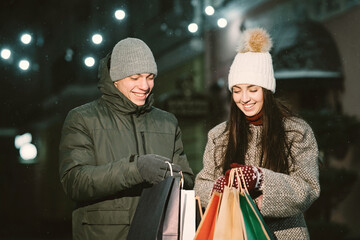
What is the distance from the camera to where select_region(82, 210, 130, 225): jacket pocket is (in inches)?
126

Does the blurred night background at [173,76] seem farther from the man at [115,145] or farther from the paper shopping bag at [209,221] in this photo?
the paper shopping bag at [209,221]

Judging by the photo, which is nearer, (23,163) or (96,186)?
(96,186)

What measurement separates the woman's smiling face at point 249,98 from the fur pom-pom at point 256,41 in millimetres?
271

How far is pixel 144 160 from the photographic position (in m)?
2.90

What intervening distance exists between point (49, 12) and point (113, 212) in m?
2.69

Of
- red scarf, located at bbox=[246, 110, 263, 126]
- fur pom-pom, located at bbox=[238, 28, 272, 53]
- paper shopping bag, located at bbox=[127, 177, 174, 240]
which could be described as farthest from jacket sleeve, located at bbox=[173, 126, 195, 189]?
fur pom-pom, located at bbox=[238, 28, 272, 53]

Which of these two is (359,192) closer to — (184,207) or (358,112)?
(358,112)

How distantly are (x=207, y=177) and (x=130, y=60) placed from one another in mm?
904

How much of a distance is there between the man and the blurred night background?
63.3 inches

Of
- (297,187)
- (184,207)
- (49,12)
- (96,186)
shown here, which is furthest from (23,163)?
(297,187)

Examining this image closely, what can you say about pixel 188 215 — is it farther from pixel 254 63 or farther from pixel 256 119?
pixel 254 63

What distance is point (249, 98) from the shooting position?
10.5 ft

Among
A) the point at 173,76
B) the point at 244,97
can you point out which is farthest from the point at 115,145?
the point at 173,76

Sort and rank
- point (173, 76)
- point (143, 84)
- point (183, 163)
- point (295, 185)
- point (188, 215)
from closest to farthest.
Result: point (188, 215), point (295, 185), point (143, 84), point (183, 163), point (173, 76)
